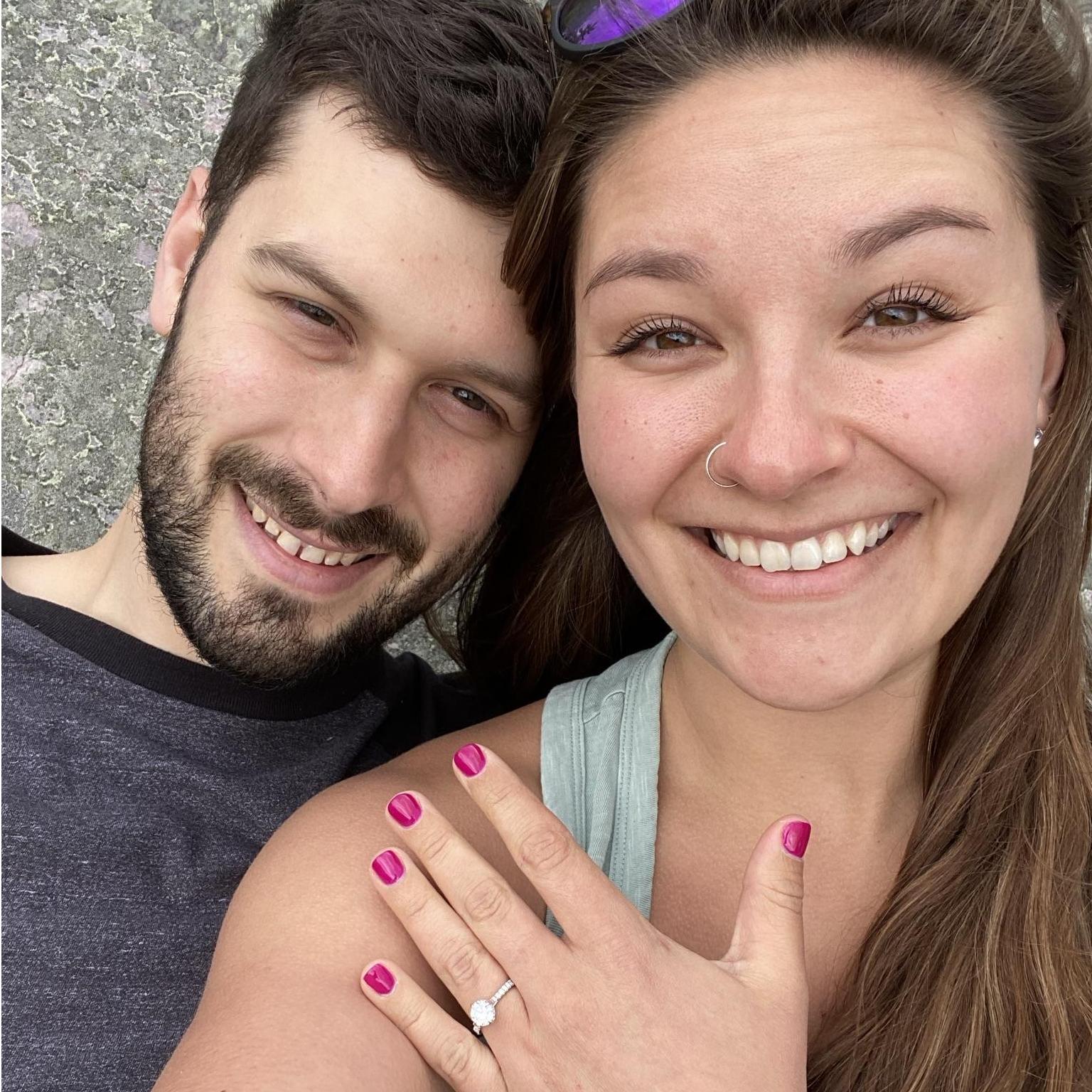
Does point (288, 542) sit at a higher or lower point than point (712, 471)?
lower

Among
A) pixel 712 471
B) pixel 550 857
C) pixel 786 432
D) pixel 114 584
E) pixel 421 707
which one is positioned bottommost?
pixel 421 707

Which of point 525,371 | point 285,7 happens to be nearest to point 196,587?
point 525,371

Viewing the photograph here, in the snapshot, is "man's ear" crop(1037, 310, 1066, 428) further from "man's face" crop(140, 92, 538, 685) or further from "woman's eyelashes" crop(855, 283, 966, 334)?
"man's face" crop(140, 92, 538, 685)

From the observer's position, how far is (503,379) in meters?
2.05

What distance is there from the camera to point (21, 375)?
9.95ft

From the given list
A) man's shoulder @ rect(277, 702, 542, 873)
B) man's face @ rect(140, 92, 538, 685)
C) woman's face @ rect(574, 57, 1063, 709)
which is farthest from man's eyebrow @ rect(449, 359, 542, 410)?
man's shoulder @ rect(277, 702, 542, 873)

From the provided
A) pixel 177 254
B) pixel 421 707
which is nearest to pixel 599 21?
pixel 177 254

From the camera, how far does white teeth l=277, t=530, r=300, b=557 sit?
213cm

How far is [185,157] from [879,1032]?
2759 millimetres

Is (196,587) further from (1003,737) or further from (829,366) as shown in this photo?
(1003,737)

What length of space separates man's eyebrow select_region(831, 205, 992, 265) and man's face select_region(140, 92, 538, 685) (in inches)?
29.7

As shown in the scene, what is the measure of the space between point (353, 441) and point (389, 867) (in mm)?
781

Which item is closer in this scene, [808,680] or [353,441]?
[808,680]

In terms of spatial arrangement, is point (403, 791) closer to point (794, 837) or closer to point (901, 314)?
point (794, 837)
